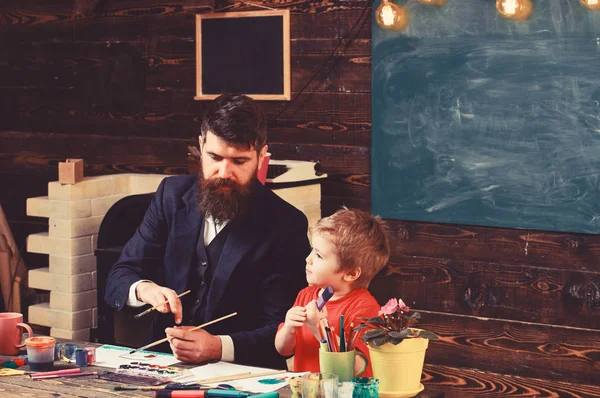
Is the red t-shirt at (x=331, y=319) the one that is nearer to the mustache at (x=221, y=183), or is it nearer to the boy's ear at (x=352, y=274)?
the boy's ear at (x=352, y=274)

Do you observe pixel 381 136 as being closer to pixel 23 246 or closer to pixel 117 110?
pixel 117 110

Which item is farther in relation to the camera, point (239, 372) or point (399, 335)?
point (239, 372)

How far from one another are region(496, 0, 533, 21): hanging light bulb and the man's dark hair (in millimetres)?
1787

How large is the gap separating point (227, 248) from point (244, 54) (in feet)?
7.11

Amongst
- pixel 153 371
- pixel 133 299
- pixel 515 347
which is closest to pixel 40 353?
pixel 153 371

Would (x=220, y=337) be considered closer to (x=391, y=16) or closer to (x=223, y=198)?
(x=223, y=198)

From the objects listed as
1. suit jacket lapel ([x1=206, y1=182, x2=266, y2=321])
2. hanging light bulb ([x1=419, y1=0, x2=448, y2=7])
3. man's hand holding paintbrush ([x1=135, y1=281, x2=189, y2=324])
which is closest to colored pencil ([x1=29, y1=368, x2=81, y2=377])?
man's hand holding paintbrush ([x1=135, y1=281, x2=189, y2=324])

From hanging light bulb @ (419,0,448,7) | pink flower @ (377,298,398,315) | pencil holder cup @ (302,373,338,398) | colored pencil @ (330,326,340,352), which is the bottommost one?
pencil holder cup @ (302,373,338,398)

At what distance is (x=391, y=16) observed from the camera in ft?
15.1

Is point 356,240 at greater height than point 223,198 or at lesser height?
lesser

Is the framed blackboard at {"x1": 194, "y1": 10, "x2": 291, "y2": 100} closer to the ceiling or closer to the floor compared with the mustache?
closer to the ceiling

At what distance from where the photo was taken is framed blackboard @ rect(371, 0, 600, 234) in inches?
173

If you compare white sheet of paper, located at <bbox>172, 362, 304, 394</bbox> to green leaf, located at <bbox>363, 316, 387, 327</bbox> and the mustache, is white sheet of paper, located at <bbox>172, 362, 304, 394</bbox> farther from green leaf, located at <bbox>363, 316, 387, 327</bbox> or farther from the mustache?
the mustache

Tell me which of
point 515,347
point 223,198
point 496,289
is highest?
point 223,198
